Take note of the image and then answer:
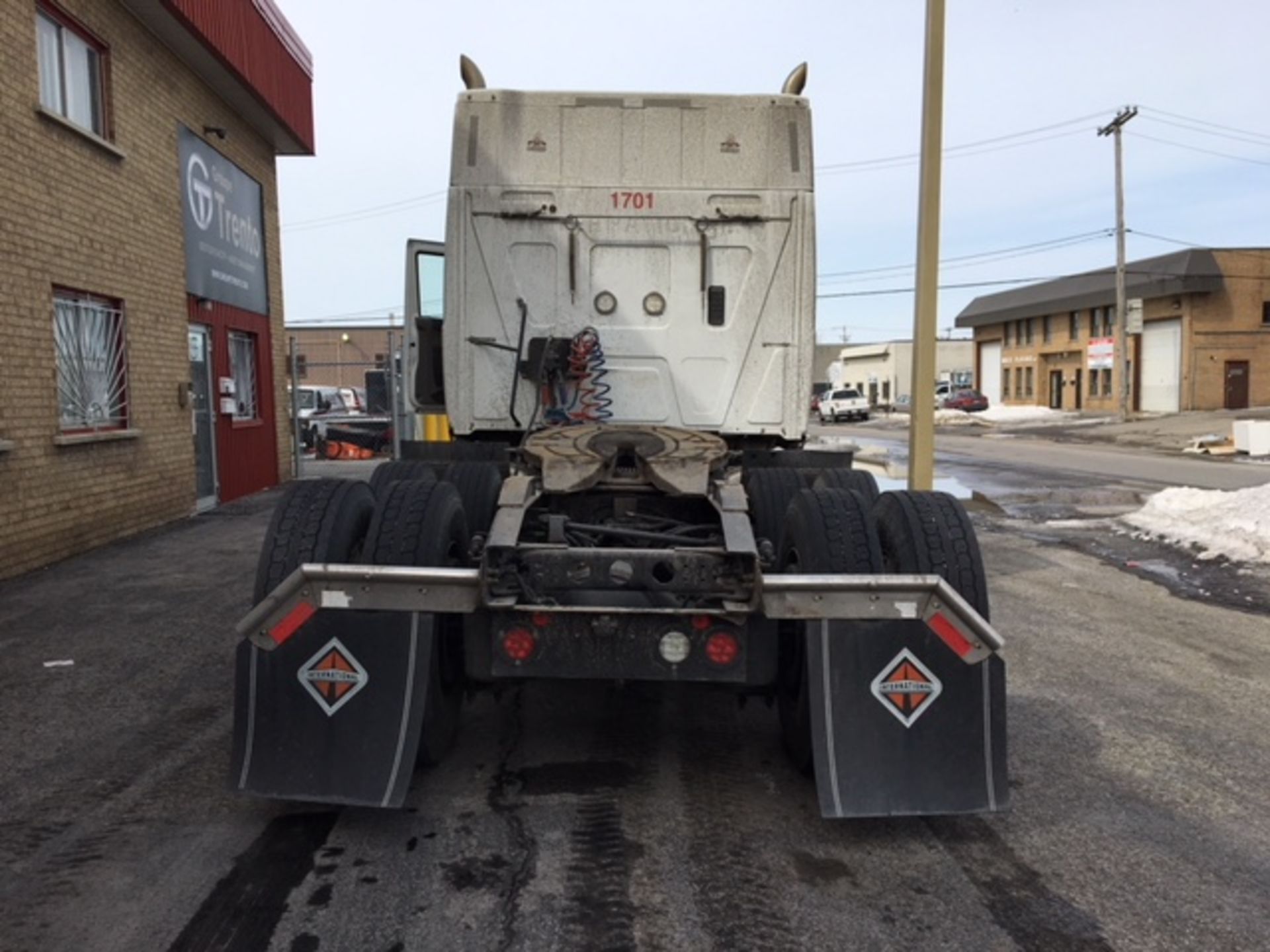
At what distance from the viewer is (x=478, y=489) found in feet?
17.6

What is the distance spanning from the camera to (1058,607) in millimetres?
8180

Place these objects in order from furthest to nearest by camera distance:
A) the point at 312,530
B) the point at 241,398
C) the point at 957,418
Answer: the point at 957,418 < the point at 241,398 < the point at 312,530

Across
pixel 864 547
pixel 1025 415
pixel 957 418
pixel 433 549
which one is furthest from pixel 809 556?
pixel 957 418

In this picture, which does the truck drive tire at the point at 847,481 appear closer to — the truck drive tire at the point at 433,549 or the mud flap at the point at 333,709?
the truck drive tire at the point at 433,549

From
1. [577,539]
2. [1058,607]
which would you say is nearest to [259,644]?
[577,539]

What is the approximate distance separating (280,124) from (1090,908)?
52.5 ft

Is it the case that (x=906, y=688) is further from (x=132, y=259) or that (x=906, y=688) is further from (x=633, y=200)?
(x=132, y=259)

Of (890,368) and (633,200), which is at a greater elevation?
(890,368)

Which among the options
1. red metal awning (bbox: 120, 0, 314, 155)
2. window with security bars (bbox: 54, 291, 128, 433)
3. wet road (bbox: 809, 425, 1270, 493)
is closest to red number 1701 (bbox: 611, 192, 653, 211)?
window with security bars (bbox: 54, 291, 128, 433)

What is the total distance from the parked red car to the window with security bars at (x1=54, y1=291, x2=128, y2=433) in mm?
53467

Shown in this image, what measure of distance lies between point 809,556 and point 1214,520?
9534 mm

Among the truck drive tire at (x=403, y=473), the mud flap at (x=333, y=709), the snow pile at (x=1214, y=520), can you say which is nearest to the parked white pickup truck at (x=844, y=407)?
the snow pile at (x=1214, y=520)

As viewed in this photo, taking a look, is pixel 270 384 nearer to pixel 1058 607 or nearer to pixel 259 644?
pixel 1058 607

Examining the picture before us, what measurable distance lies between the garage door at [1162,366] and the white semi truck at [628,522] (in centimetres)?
4492
